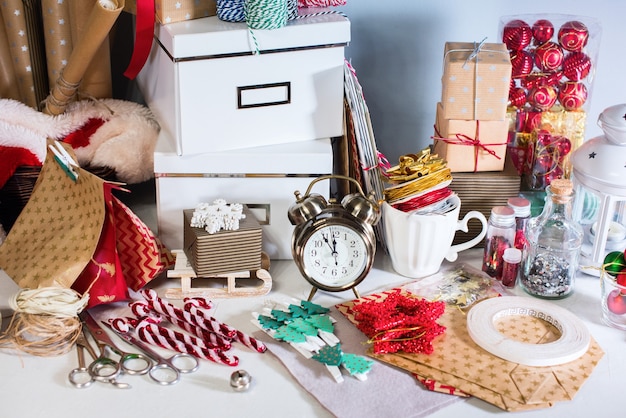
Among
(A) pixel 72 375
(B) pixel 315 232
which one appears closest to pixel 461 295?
(B) pixel 315 232

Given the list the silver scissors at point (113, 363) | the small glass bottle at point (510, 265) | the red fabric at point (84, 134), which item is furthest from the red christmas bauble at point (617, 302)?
the red fabric at point (84, 134)

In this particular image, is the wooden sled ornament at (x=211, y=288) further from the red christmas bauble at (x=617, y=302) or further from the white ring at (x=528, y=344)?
the red christmas bauble at (x=617, y=302)

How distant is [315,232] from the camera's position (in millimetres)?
1237

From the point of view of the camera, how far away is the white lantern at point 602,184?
1292 mm

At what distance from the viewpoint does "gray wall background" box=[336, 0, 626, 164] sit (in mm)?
1576

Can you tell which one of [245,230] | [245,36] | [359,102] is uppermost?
[245,36]

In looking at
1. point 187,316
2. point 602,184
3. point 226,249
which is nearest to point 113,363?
point 187,316

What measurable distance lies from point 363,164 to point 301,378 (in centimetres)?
45

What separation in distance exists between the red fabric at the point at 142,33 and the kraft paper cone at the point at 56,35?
0.51 feet

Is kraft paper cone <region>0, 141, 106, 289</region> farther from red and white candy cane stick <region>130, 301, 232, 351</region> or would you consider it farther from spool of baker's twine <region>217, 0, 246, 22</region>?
spool of baker's twine <region>217, 0, 246, 22</region>

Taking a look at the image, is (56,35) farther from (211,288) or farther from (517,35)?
(517,35)

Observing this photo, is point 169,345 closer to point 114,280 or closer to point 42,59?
point 114,280

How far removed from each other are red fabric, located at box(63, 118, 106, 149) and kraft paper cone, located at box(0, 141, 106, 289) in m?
0.14

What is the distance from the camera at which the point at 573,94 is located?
4.79 ft
